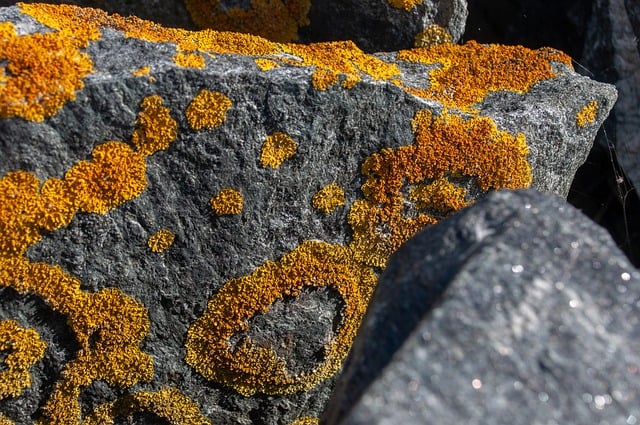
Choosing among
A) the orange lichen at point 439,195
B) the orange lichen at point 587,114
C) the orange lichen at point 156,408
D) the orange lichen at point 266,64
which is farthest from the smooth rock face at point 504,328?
the orange lichen at point 587,114

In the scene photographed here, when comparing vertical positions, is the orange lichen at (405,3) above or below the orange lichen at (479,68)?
above

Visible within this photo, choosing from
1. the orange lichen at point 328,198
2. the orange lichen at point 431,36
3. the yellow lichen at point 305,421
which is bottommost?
the yellow lichen at point 305,421

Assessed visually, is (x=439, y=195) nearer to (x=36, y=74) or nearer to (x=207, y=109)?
(x=207, y=109)

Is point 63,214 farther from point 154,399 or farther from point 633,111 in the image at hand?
point 633,111

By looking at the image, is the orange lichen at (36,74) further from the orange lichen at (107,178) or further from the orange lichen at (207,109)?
the orange lichen at (207,109)

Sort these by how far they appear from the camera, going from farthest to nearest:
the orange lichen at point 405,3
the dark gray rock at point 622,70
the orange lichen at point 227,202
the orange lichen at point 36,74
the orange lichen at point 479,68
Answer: the dark gray rock at point 622,70
the orange lichen at point 405,3
the orange lichen at point 479,68
the orange lichen at point 227,202
the orange lichen at point 36,74

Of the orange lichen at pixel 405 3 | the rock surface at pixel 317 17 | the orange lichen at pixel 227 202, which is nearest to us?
the orange lichen at pixel 227 202

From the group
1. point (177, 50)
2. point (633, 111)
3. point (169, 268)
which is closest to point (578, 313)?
point (169, 268)

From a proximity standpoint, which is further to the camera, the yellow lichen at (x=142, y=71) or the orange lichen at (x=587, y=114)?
the orange lichen at (x=587, y=114)
